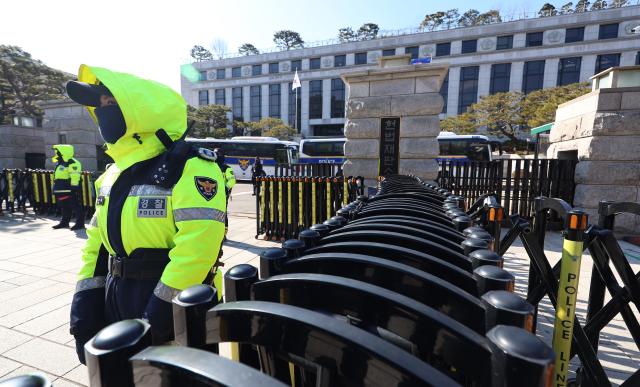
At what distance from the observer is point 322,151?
24312mm

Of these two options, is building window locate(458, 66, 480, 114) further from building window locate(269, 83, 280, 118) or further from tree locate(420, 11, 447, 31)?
building window locate(269, 83, 280, 118)

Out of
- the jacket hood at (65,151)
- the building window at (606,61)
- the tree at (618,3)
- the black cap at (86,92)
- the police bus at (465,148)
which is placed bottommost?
the jacket hood at (65,151)

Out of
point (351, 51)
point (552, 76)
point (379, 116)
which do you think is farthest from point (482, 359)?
point (351, 51)

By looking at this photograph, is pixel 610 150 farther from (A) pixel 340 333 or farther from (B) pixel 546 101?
(B) pixel 546 101

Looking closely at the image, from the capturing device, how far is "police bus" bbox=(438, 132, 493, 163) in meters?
21.3

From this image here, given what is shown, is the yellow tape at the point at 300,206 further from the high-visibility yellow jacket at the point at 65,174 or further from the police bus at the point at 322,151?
the police bus at the point at 322,151

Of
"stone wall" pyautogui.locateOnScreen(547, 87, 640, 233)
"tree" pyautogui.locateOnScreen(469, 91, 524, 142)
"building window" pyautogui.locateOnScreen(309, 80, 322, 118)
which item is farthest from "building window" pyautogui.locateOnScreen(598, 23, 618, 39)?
"stone wall" pyautogui.locateOnScreen(547, 87, 640, 233)

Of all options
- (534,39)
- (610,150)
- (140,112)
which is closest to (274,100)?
(534,39)

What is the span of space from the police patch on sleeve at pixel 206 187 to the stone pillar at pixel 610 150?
878 cm

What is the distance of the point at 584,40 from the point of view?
3700 centimetres

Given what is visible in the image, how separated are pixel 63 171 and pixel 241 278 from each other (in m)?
9.55

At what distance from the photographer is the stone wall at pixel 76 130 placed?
1176cm

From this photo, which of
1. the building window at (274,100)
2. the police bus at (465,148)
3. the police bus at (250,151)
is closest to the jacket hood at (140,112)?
the police bus at (250,151)

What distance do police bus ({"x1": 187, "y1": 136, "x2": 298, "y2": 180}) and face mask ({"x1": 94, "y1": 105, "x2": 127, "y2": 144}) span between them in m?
21.4
